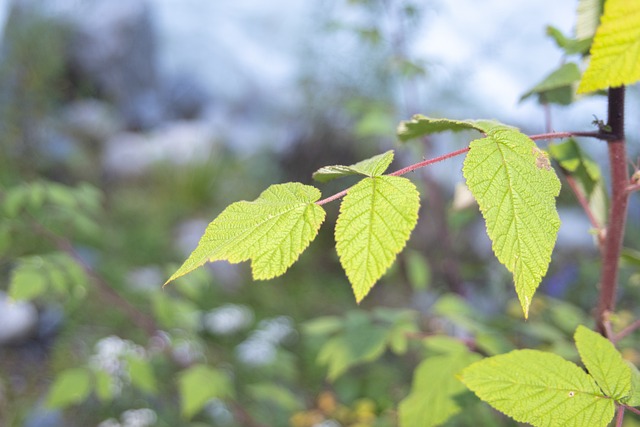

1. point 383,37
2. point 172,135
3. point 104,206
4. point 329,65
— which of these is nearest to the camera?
point 383,37

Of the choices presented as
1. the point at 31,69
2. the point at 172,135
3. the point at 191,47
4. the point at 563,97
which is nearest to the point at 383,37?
the point at 563,97

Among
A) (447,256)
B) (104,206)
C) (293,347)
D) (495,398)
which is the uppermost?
(495,398)

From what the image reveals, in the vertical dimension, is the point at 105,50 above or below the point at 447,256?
above

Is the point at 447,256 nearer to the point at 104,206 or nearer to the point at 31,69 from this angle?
the point at 104,206

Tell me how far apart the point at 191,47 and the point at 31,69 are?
8.72ft

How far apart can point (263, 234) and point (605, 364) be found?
33cm

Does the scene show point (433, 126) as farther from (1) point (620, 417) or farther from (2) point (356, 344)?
(2) point (356, 344)

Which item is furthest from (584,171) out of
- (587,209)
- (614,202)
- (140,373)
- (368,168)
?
(140,373)

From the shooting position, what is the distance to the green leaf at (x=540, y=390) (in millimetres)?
506

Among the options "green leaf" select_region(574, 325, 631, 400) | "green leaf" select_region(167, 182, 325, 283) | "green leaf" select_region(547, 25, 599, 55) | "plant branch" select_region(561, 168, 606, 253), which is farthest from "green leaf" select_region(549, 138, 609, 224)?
"green leaf" select_region(167, 182, 325, 283)

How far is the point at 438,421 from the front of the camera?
79cm

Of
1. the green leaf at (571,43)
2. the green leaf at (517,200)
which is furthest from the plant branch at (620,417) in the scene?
the green leaf at (571,43)

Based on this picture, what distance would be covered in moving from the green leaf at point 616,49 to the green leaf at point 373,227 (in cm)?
15

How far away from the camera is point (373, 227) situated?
478 mm
